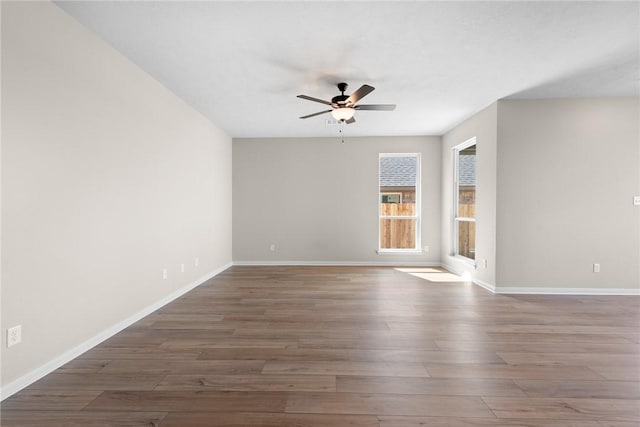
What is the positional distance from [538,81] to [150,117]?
4485 millimetres

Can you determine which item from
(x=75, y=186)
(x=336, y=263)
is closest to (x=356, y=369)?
(x=75, y=186)

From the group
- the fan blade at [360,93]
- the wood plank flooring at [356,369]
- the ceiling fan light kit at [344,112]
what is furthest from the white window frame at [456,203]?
the fan blade at [360,93]

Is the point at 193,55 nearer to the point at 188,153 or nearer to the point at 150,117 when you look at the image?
the point at 150,117

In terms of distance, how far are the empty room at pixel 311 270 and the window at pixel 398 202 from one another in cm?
82

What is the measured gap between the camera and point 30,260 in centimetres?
198

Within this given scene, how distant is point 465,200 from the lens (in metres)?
5.51

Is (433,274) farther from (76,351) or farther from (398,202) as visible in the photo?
(76,351)

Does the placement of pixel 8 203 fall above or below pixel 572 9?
below

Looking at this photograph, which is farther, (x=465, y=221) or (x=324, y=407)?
(x=465, y=221)

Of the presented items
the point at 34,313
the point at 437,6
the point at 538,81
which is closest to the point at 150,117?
the point at 34,313

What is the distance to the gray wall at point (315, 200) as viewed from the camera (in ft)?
20.8

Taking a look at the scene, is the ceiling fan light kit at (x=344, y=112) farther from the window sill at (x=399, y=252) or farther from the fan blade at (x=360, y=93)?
the window sill at (x=399, y=252)

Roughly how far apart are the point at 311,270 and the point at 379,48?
13.4ft

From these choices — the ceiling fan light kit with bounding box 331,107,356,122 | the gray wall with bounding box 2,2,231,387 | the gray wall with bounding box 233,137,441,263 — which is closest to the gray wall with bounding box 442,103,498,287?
the gray wall with bounding box 233,137,441,263
